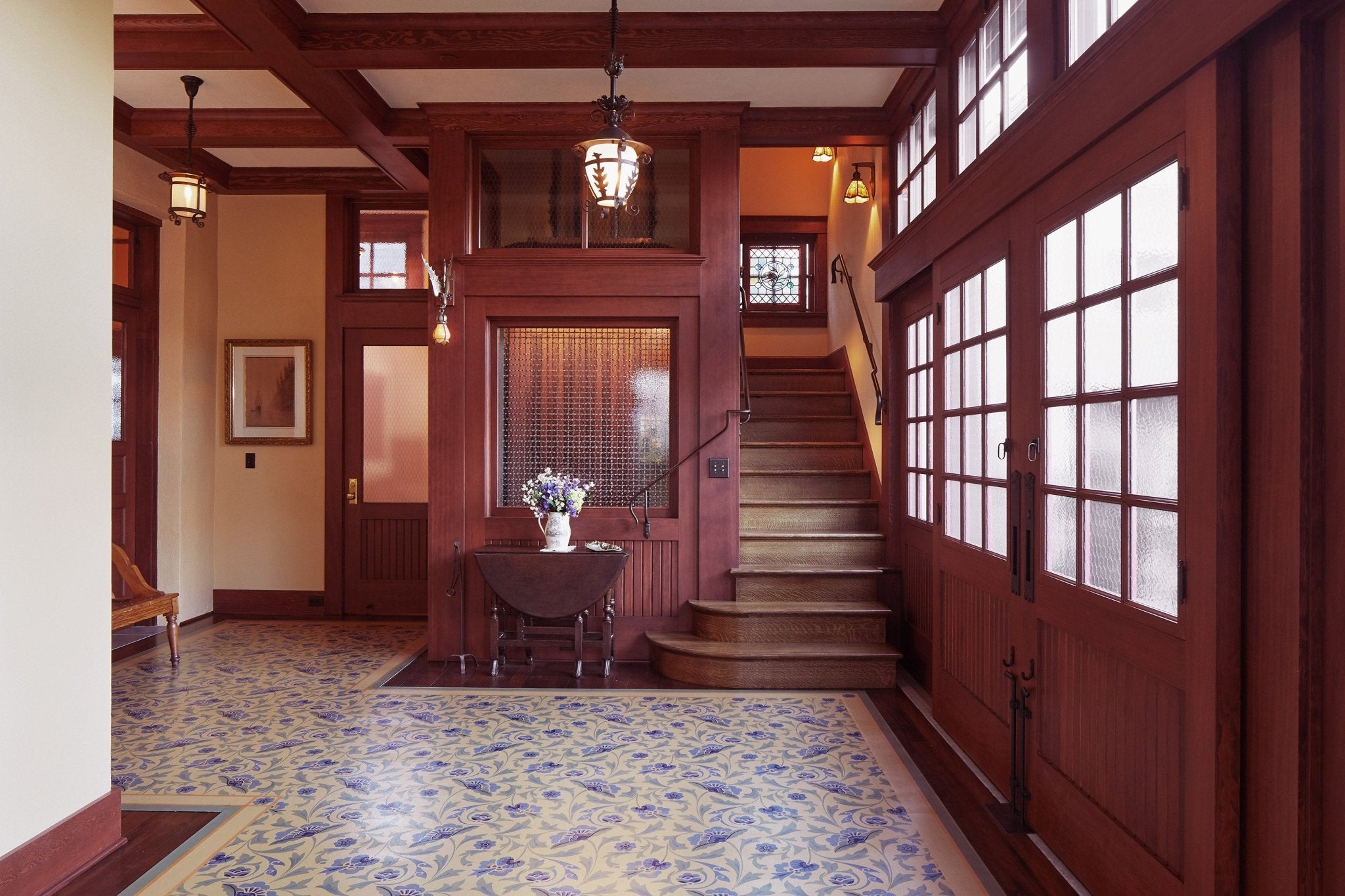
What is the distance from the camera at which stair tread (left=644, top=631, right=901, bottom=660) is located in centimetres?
425

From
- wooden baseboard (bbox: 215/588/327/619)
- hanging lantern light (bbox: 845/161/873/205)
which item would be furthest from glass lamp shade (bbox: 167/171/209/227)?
hanging lantern light (bbox: 845/161/873/205)

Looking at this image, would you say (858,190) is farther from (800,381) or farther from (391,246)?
(391,246)

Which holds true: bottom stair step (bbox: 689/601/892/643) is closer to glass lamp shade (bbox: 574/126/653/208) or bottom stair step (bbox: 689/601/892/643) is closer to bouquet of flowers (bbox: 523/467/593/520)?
bouquet of flowers (bbox: 523/467/593/520)

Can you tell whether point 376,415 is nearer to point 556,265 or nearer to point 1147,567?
point 556,265

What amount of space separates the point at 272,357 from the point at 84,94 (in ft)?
12.6

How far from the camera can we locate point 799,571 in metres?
4.66

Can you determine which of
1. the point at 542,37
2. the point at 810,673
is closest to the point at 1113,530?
the point at 810,673

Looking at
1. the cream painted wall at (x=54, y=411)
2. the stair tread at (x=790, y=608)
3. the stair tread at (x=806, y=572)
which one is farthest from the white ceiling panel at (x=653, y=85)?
the stair tread at (x=790, y=608)

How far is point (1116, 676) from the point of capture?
2170 mm

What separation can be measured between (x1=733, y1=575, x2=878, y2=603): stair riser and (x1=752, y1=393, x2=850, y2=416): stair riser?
174 cm

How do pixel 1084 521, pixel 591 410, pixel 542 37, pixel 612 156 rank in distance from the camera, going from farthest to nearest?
pixel 591 410, pixel 542 37, pixel 612 156, pixel 1084 521

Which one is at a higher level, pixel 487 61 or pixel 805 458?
pixel 487 61

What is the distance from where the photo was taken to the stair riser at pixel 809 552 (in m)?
4.91

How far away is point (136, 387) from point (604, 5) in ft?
13.5
